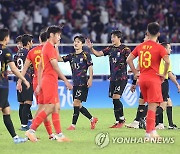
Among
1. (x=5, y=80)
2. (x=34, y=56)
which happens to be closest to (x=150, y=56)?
(x=5, y=80)

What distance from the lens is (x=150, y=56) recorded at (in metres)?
13.1

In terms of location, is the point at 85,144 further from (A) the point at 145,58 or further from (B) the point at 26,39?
(B) the point at 26,39

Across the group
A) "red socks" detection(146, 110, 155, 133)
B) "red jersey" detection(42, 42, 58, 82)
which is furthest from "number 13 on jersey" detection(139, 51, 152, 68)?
"red jersey" detection(42, 42, 58, 82)

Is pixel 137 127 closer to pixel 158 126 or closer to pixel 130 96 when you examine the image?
pixel 158 126

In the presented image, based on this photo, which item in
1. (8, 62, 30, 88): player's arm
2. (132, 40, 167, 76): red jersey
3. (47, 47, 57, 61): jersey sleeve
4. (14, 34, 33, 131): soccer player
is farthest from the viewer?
(14, 34, 33, 131): soccer player

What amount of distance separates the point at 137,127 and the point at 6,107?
13.2ft

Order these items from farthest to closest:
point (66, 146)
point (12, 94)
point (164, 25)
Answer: point (164, 25), point (12, 94), point (66, 146)

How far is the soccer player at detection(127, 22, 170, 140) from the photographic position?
1303 cm

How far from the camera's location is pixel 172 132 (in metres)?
15.1

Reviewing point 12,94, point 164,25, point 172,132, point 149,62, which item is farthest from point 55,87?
point 164,25

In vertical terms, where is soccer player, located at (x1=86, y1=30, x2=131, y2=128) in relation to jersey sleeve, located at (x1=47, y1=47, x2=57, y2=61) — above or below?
below

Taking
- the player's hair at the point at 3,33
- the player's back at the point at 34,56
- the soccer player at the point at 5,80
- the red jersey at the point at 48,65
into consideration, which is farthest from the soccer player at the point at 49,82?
the player's back at the point at 34,56

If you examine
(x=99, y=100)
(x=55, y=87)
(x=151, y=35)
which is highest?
(x=151, y=35)

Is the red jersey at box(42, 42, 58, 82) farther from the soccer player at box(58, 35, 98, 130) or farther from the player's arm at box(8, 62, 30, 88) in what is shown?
the soccer player at box(58, 35, 98, 130)
